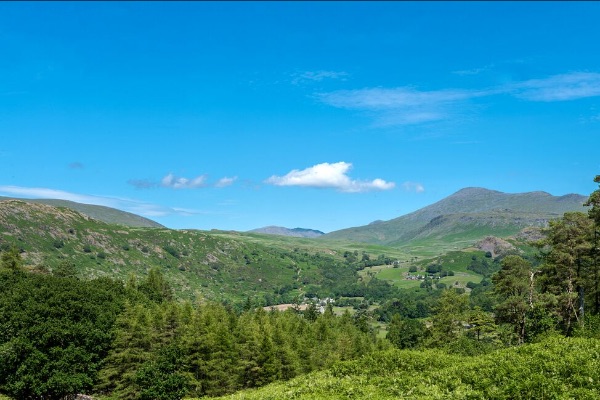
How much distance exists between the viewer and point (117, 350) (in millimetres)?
84750

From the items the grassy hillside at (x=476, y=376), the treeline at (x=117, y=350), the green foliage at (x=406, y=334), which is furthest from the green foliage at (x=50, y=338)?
the green foliage at (x=406, y=334)

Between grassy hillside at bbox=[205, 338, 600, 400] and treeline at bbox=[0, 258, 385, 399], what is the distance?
4730 cm

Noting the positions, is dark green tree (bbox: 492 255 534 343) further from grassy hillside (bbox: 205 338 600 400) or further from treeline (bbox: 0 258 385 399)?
treeline (bbox: 0 258 385 399)

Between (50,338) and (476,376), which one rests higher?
(476,376)

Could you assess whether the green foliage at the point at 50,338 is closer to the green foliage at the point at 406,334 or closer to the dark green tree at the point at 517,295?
the dark green tree at the point at 517,295

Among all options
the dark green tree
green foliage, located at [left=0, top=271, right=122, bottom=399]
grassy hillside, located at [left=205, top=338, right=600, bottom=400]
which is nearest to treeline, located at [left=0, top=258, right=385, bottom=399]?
green foliage, located at [left=0, top=271, right=122, bottom=399]

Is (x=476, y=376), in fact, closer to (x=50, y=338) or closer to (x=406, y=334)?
(x=50, y=338)

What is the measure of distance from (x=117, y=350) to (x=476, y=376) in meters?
78.0

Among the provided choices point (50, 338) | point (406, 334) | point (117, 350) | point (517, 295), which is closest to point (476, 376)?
point (517, 295)

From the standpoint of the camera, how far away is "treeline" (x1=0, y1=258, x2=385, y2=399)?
75.2m

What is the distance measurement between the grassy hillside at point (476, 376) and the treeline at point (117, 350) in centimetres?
4730

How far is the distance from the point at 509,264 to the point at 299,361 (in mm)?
50084

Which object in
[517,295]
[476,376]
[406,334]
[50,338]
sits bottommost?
[406,334]

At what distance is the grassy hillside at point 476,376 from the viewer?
22766 millimetres
